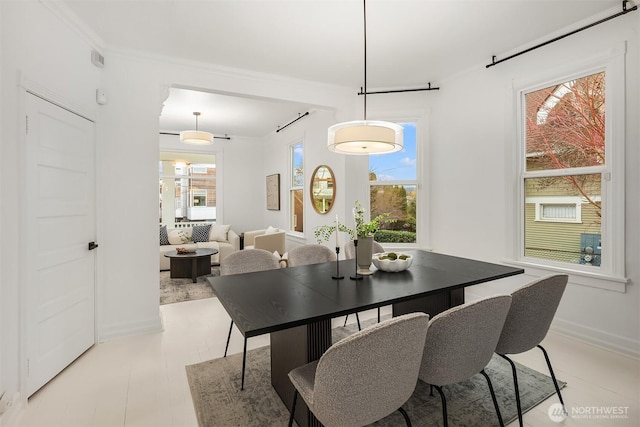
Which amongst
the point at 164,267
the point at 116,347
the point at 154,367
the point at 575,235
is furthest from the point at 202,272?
the point at 575,235

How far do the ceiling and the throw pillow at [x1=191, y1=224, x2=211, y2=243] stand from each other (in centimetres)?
385

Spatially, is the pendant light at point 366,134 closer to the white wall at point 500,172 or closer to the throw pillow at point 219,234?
the white wall at point 500,172

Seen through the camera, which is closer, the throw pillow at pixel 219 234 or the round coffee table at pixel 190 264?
the round coffee table at pixel 190 264

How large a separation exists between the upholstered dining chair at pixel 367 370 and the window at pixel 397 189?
10.2 ft

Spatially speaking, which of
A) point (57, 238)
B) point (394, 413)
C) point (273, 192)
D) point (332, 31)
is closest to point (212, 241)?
point (273, 192)

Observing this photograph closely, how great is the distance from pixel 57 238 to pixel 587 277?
14.0 ft

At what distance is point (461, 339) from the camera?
1.34 metres

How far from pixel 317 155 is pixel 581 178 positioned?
3.35 meters

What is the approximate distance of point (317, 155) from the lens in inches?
203

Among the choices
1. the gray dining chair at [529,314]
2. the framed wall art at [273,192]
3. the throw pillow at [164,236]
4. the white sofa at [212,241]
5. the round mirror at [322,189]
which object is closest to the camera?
the gray dining chair at [529,314]

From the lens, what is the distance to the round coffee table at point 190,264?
4.85m

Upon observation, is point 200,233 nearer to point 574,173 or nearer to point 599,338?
point 574,173

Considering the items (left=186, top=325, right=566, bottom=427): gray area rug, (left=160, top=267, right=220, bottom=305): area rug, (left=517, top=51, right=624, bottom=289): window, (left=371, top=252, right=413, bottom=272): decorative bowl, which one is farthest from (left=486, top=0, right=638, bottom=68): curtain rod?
(left=160, top=267, right=220, bottom=305): area rug

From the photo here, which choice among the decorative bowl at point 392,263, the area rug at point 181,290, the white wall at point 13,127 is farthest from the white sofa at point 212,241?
the decorative bowl at point 392,263
